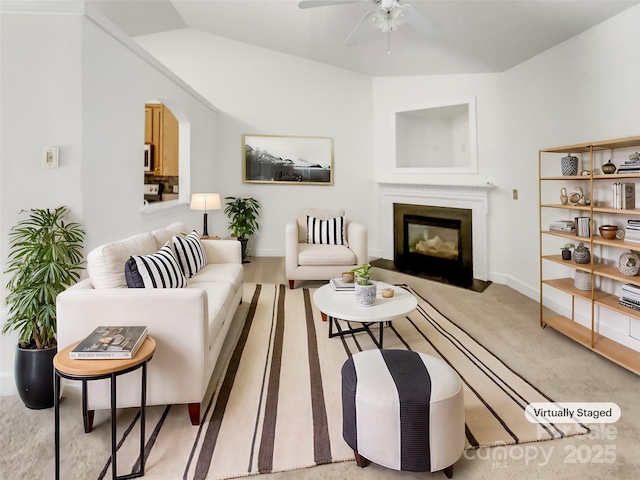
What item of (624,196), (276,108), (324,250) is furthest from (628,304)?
(276,108)

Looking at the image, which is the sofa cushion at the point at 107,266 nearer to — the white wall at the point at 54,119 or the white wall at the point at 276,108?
the white wall at the point at 54,119

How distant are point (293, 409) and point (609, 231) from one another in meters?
2.47

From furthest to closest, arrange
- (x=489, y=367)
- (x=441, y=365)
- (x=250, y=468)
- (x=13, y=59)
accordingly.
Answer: (x=489, y=367) < (x=13, y=59) < (x=441, y=365) < (x=250, y=468)

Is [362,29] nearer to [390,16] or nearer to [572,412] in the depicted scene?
[390,16]

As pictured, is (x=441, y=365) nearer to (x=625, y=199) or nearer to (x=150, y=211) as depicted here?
(x=625, y=199)

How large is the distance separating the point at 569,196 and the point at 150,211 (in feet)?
12.0

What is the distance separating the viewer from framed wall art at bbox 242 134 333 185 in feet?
19.4

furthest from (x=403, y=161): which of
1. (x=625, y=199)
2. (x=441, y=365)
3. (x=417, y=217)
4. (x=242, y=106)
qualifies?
(x=441, y=365)

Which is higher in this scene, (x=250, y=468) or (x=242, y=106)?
(x=242, y=106)

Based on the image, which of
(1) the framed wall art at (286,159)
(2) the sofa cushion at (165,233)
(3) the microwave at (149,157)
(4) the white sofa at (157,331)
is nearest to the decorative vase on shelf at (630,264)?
(4) the white sofa at (157,331)

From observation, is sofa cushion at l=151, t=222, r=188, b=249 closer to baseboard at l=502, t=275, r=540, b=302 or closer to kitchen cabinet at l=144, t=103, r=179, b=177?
kitchen cabinet at l=144, t=103, r=179, b=177

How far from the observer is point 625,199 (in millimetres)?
2514

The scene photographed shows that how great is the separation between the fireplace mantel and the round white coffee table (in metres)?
2.22

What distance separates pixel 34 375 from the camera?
1951 mm
